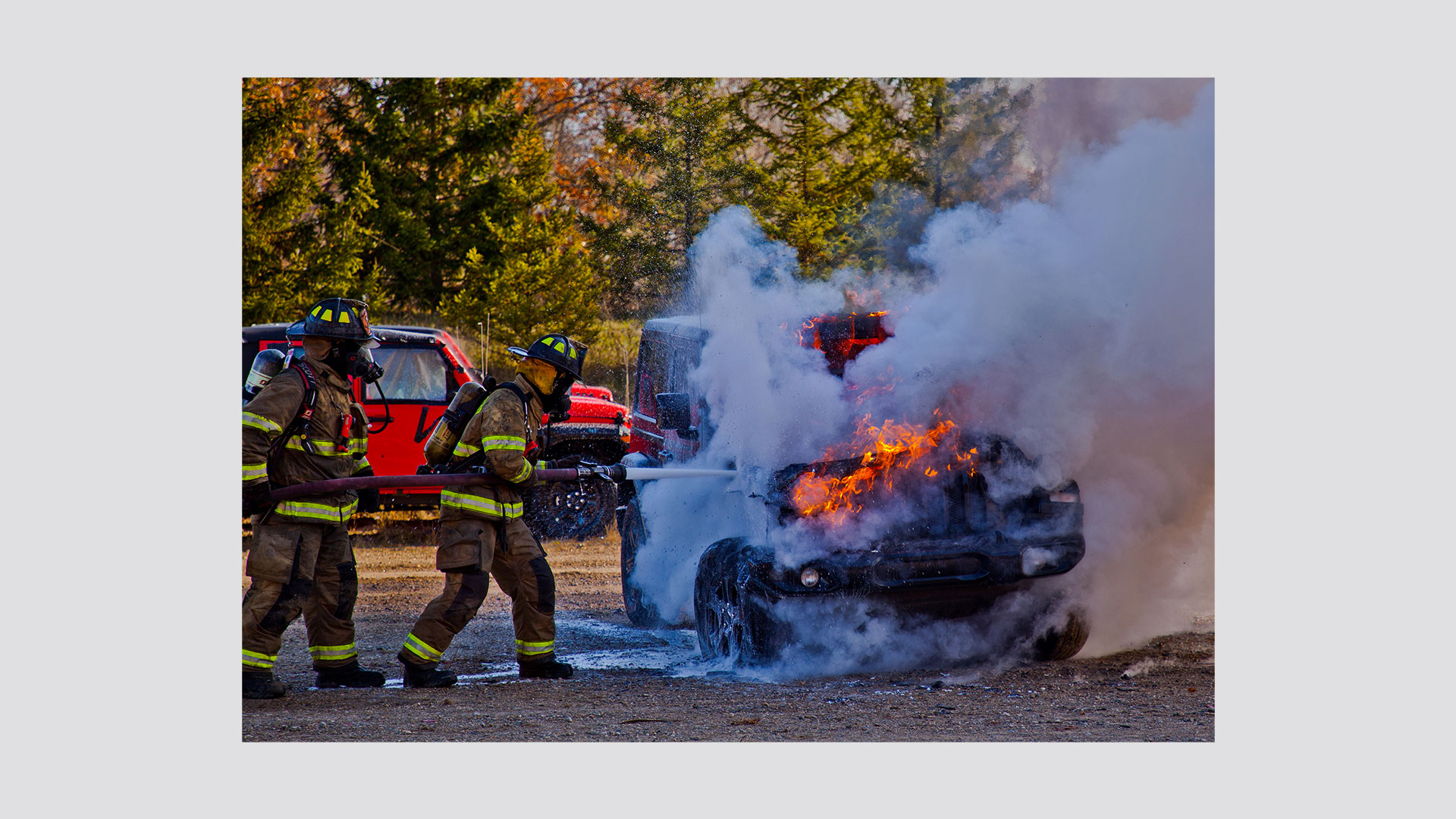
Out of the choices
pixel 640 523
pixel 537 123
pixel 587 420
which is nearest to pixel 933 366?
pixel 640 523

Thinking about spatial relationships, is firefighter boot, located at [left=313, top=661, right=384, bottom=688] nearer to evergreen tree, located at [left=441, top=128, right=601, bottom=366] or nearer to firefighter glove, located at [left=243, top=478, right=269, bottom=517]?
firefighter glove, located at [left=243, top=478, right=269, bottom=517]

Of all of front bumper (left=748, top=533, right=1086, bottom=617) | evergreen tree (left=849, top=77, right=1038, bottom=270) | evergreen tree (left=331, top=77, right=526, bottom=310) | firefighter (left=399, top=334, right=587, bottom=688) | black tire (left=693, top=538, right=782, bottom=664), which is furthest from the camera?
evergreen tree (left=331, top=77, right=526, bottom=310)

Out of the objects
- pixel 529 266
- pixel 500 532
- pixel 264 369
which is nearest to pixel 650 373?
pixel 500 532

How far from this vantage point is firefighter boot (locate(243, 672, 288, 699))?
583 centimetres

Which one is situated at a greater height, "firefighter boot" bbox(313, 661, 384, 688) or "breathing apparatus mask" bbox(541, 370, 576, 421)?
"breathing apparatus mask" bbox(541, 370, 576, 421)

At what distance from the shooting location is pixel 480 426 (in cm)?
604

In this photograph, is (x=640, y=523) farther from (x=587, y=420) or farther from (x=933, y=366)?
(x=587, y=420)

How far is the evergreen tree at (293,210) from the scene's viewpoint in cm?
934

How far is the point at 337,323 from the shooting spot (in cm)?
610

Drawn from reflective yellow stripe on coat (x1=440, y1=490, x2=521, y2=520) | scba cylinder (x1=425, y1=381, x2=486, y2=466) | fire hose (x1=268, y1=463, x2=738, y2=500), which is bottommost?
reflective yellow stripe on coat (x1=440, y1=490, x2=521, y2=520)

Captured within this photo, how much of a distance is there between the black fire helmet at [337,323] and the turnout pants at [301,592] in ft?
3.26

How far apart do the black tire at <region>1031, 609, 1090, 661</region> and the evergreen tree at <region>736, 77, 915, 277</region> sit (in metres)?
6.34

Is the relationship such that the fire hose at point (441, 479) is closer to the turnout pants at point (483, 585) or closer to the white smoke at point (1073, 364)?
the turnout pants at point (483, 585)

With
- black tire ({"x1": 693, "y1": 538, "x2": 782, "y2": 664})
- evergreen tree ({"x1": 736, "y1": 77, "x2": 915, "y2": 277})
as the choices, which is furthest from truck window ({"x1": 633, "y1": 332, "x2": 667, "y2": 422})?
evergreen tree ({"x1": 736, "y1": 77, "x2": 915, "y2": 277})
